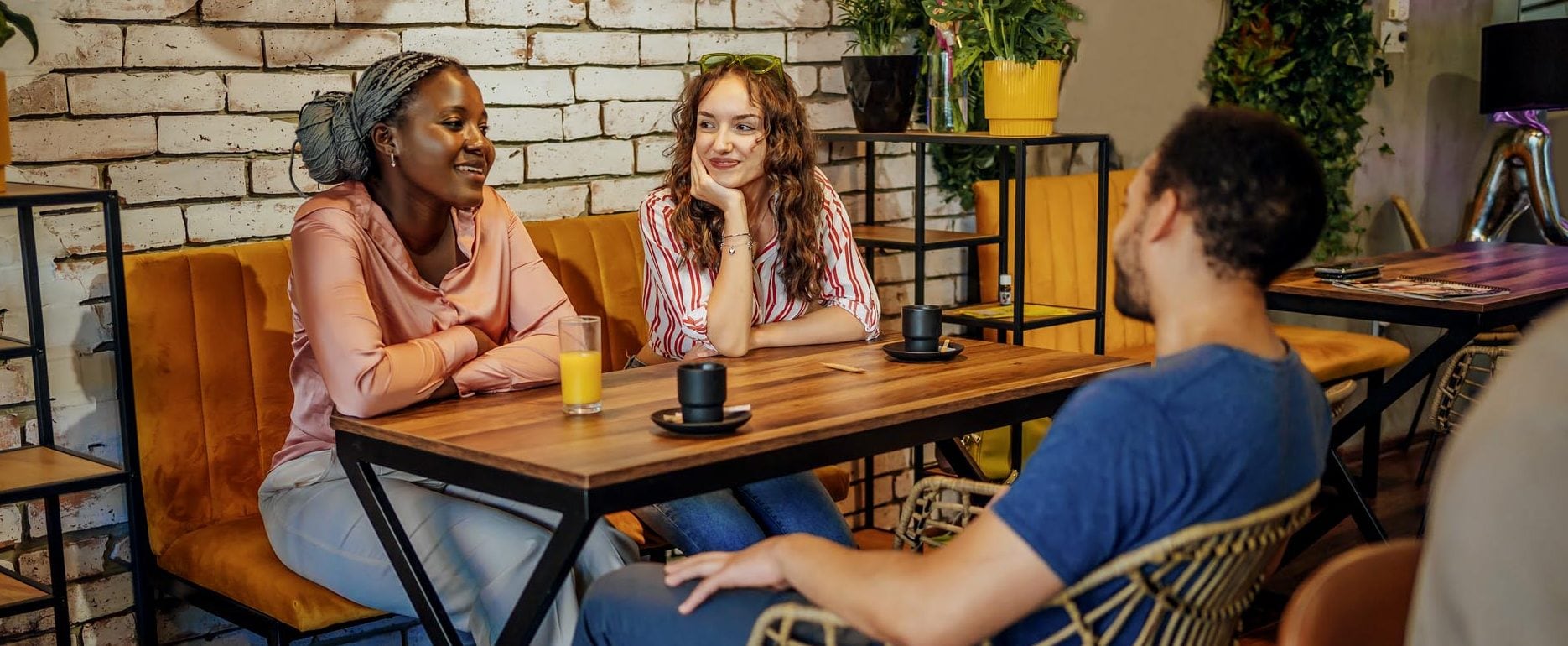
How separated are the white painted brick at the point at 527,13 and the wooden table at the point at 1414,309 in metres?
1.59

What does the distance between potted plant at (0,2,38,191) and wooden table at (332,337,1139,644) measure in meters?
0.63

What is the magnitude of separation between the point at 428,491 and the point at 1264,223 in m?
1.36

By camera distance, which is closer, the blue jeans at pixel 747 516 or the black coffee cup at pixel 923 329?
the blue jeans at pixel 747 516

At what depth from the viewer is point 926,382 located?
2.32 m

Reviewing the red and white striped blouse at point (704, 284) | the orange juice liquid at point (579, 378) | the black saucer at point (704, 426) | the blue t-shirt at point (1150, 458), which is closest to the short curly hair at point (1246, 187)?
the blue t-shirt at point (1150, 458)

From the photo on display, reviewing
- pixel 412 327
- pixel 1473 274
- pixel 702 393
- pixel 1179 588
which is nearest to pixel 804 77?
pixel 412 327

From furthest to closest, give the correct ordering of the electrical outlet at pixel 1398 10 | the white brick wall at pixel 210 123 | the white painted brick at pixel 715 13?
the electrical outlet at pixel 1398 10 → the white painted brick at pixel 715 13 → the white brick wall at pixel 210 123

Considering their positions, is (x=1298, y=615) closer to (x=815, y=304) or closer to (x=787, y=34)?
(x=815, y=304)

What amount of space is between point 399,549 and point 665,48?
1.62 metres

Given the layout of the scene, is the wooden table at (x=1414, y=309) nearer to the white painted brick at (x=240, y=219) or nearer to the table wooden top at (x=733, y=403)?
the table wooden top at (x=733, y=403)

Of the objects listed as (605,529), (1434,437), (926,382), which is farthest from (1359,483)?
(605,529)

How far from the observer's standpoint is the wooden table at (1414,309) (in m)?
3.21

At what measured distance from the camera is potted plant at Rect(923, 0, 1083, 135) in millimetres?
3633

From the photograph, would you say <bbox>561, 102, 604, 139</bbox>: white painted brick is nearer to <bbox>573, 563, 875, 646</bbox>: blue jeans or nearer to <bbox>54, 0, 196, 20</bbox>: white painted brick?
<bbox>54, 0, 196, 20</bbox>: white painted brick
